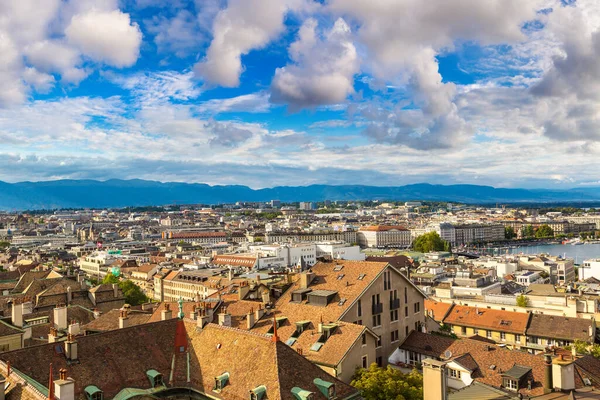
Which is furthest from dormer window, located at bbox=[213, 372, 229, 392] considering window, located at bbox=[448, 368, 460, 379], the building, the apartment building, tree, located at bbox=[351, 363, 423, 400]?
A: window, located at bbox=[448, 368, 460, 379]

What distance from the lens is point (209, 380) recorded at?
83.5 feet

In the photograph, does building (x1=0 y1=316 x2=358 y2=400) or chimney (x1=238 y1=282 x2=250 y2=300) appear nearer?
building (x1=0 y1=316 x2=358 y2=400)

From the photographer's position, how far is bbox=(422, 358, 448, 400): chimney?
21656 mm

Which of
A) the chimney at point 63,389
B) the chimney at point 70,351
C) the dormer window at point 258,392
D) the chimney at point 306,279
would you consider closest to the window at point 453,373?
the chimney at point 306,279

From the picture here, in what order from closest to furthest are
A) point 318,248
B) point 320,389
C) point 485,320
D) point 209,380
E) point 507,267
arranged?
point 320,389 → point 209,380 → point 485,320 → point 507,267 → point 318,248

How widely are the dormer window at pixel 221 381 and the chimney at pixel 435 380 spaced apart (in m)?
8.86

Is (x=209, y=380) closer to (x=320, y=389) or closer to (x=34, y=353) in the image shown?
(x=320, y=389)

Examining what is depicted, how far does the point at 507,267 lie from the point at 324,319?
342ft

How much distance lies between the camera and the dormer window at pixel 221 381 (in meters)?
24.7

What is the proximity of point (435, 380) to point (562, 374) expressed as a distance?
7.56 m

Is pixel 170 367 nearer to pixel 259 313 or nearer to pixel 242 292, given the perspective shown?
pixel 259 313

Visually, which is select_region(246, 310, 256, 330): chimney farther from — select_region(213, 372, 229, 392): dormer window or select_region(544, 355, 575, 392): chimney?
select_region(544, 355, 575, 392): chimney

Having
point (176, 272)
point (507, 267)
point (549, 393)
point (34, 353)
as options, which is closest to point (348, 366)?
point (549, 393)

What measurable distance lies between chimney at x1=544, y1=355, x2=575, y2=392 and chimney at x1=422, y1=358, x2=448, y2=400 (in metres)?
6.83
